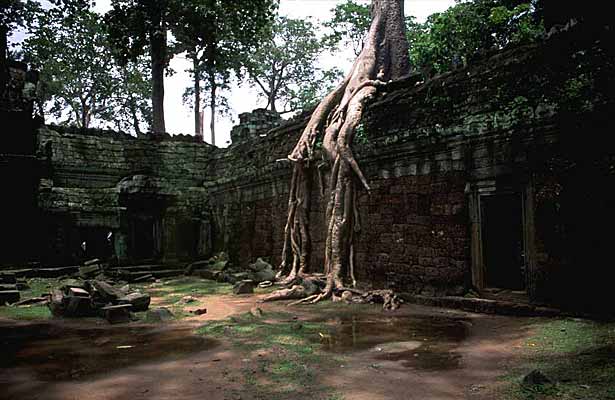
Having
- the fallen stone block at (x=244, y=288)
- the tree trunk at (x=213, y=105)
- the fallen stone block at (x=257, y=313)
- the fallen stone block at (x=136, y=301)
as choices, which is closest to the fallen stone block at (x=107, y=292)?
the fallen stone block at (x=136, y=301)

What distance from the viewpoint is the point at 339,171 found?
955 centimetres

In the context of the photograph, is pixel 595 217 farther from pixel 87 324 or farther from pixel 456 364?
pixel 87 324

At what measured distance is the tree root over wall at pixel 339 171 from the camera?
909 centimetres

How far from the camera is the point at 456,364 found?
14.0 ft

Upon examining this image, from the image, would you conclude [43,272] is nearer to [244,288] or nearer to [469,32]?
[244,288]

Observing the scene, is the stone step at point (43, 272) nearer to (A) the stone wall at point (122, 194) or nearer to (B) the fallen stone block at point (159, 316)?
(A) the stone wall at point (122, 194)

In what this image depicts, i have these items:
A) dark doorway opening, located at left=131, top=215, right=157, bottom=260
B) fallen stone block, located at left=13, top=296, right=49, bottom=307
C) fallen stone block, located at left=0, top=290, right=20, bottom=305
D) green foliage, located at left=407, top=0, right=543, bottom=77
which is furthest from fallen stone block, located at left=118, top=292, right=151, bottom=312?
green foliage, located at left=407, top=0, right=543, bottom=77

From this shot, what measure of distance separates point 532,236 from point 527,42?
280 centimetres

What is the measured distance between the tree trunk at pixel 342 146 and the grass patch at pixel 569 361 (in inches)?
166

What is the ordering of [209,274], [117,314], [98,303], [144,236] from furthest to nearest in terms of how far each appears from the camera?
[144,236] < [209,274] < [98,303] < [117,314]

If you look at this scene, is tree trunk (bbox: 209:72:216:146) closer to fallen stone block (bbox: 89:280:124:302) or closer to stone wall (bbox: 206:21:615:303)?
stone wall (bbox: 206:21:615:303)

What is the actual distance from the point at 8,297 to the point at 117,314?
10.8ft

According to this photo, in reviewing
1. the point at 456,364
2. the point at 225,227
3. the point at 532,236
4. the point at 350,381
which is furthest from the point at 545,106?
the point at 225,227

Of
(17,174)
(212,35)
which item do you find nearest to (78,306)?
(17,174)
